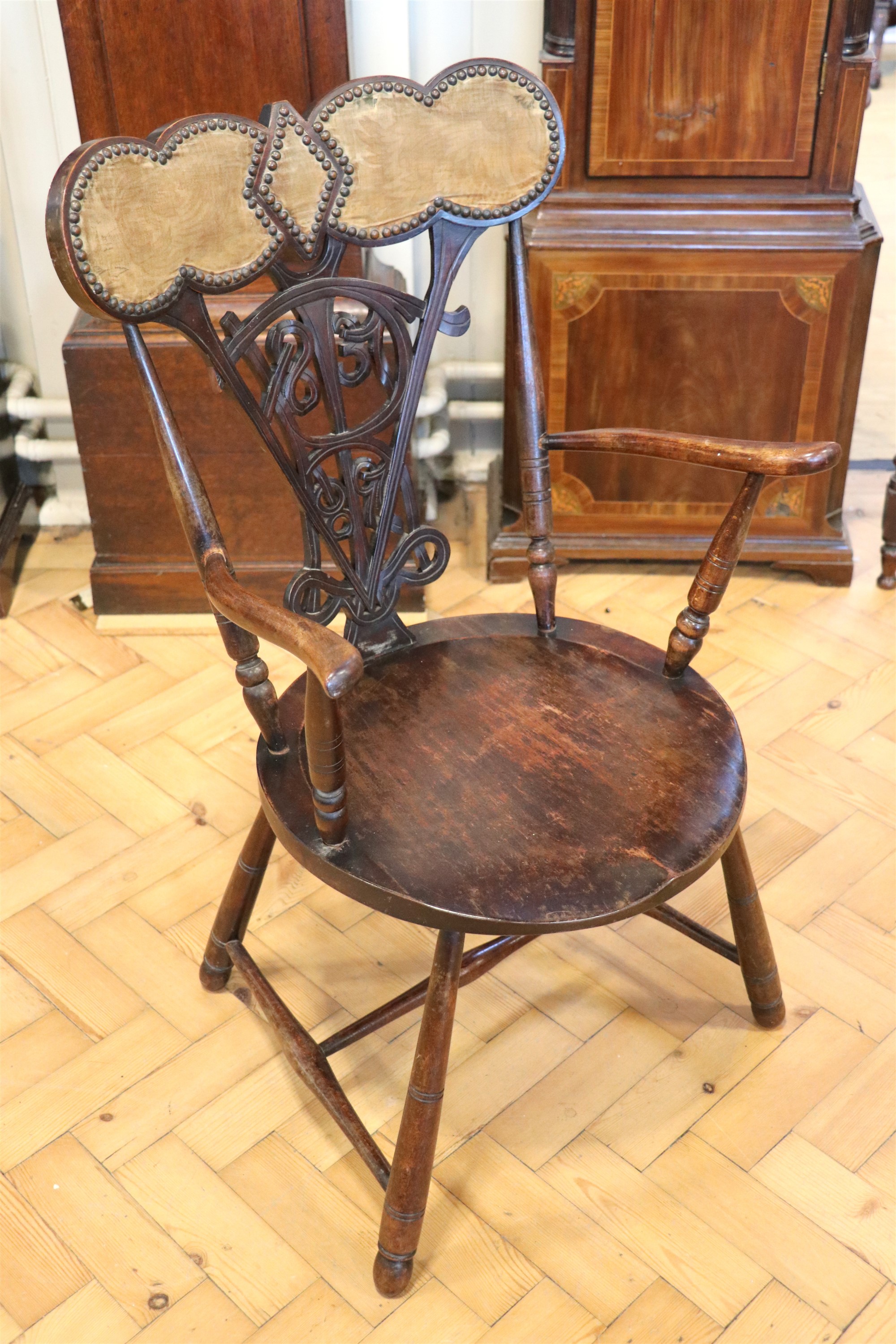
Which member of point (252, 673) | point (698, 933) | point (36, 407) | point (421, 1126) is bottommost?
point (698, 933)

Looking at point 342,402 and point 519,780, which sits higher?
point 342,402

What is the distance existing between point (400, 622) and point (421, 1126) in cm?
61

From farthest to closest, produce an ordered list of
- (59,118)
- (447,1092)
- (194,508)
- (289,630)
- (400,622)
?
(59,118) < (447,1092) < (400,622) < (194,508) < (289,630)

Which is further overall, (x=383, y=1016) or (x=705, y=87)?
(x=705, y=87)

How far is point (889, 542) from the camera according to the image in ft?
9.02

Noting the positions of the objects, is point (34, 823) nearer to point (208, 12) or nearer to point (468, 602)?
point (468, 602)

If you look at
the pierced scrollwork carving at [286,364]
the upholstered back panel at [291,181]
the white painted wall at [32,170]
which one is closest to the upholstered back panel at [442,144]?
the upholstered back panel at [291,181]

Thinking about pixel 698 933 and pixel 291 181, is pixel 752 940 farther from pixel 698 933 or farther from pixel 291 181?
pixel 291 181

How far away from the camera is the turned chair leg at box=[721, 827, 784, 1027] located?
170 centimetres

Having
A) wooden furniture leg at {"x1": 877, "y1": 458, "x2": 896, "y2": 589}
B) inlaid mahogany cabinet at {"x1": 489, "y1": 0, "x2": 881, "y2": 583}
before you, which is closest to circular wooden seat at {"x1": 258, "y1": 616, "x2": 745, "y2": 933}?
inlaid mahogany cabinet at {"x1": 489, "y1": 0, "x2": 881, "y2": 583}

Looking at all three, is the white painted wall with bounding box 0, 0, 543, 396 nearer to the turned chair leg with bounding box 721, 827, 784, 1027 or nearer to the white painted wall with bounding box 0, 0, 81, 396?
the white painted wall with bounding box 0, 0, 81, 396

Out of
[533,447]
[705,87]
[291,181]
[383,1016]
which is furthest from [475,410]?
[383,1016]

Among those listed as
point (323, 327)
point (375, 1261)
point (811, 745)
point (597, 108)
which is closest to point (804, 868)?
point (811, 745)

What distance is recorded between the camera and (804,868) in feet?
7.01
